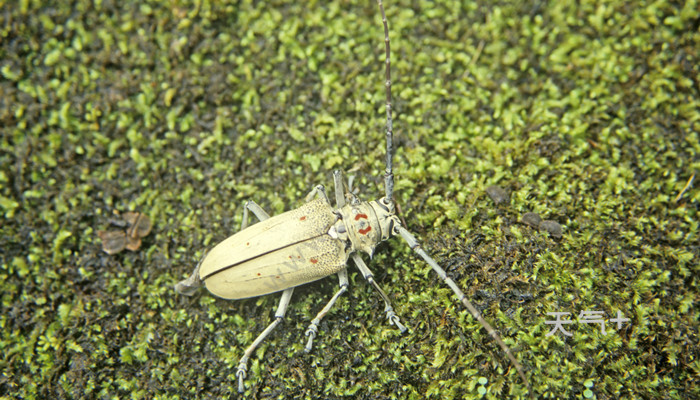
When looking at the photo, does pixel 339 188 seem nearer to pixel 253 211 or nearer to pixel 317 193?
pixel 317 193

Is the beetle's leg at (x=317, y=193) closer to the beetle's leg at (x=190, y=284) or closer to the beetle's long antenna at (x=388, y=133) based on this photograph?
the beetle's long antenna at (x=388, y=133)

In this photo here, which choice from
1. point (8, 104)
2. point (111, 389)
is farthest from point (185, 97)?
point (111, 389)

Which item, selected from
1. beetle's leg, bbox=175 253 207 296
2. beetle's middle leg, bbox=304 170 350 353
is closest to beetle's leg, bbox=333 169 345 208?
beetle's middle leg, bbox=304 170 350 353

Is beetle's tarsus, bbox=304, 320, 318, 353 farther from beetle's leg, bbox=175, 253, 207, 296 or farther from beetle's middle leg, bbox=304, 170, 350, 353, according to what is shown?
beetle's leg, bbox=175, 253, 207, 296

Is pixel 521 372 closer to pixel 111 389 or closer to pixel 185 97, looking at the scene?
pixel 111 389

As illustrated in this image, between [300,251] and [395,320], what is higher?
[300,251]

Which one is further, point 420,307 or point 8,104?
point 8,104

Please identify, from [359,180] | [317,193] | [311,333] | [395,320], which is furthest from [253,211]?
[395,320]
